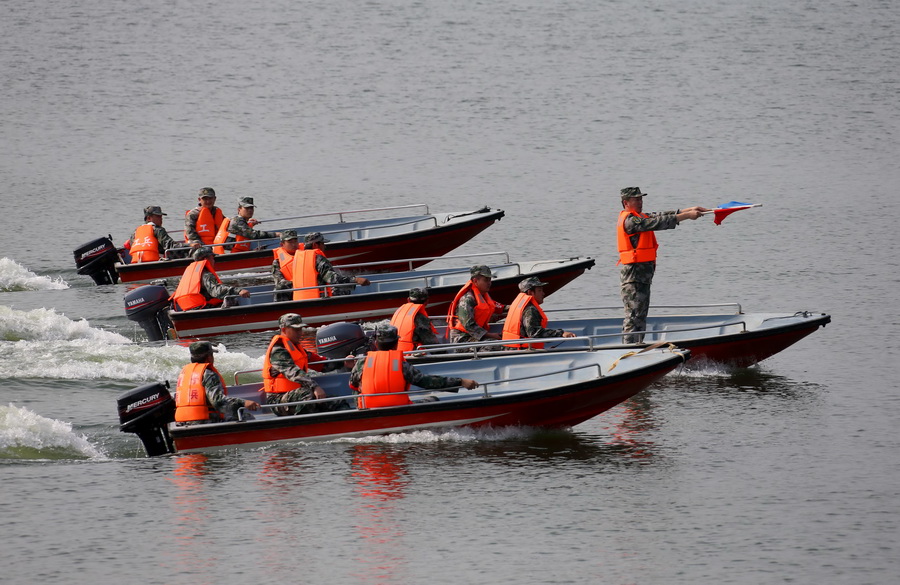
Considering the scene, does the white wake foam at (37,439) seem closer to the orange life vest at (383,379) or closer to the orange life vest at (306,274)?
the orange life vest at (383,379)

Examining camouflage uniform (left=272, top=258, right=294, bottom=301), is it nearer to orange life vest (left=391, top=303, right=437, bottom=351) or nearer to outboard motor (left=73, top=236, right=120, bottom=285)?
outboard motor (left=73, top=236, right=120, bottom=285)

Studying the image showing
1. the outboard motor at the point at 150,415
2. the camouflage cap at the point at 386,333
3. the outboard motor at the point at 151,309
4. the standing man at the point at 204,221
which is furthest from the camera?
the standing man at the point at 204,221

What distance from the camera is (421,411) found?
44.9 ft

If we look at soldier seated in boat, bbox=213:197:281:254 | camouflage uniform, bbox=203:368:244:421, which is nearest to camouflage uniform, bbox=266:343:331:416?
camouflage uniform, bbox=203:368:244:421

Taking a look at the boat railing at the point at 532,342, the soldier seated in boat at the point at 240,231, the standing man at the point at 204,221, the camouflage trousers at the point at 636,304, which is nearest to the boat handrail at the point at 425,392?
the boat railing at the point at 532,342

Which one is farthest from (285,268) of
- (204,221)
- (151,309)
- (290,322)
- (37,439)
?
(37,439)

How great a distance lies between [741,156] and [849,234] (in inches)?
320

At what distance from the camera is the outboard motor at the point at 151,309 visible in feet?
60.3

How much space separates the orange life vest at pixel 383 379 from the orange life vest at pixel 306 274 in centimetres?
547

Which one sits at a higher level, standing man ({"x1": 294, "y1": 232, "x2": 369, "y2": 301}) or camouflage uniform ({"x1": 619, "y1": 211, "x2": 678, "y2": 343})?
standing man ({"x1": 294, "y1": 232, "x2": 369, "y2": 301})

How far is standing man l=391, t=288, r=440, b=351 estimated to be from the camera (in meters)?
15.3

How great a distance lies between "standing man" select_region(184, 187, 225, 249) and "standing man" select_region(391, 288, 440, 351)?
25.9 ft

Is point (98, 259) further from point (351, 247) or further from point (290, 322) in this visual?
point (290, 322)

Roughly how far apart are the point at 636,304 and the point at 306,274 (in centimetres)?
535
